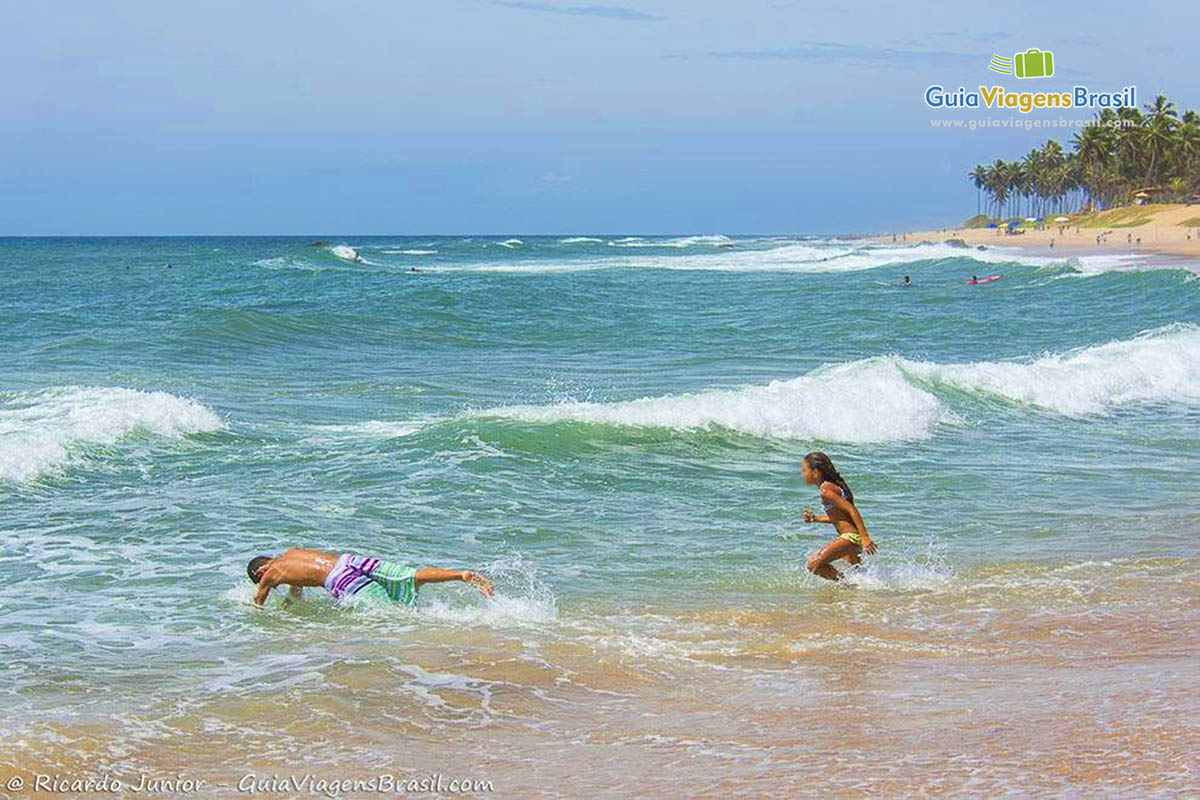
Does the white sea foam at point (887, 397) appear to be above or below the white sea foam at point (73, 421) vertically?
below

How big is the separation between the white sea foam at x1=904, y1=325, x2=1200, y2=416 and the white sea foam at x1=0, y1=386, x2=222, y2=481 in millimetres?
10820

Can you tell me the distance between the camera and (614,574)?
9.46m

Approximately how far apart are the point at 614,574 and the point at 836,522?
5.33 feet

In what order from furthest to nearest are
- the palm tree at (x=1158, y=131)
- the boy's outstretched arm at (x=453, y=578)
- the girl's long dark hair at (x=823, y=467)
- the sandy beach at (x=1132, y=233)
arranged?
1. the palm tree at (x=1158, y=131)
2. the sandy beach at (x=1132, y=233)
3. the girl's long dark hair at (x=823, y=467)
4. the boy's outstretched arm at (x=453, y=578)

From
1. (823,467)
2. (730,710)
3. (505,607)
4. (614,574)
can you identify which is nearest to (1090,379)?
(823,467)

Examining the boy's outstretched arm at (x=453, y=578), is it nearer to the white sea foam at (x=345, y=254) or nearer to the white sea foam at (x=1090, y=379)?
the white sea foam at (x=1090, y=379)

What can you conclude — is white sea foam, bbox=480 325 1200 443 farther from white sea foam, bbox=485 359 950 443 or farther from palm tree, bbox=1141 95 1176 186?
palm tree, bbox=1141 95 1176 186

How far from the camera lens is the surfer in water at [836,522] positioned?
9078 mm

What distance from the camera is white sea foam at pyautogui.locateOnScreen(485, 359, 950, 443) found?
1608 centimetres

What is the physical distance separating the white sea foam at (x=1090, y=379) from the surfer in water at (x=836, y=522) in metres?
10.2

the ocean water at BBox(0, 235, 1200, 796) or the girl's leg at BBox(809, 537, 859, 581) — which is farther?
the girl's leg at BBox(809, 537, 859, 581)

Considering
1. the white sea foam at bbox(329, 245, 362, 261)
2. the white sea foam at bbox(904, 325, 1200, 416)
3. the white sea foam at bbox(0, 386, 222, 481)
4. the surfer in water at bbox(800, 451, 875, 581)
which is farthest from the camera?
the white sea foam at bbox(329, 245, 362, 261)

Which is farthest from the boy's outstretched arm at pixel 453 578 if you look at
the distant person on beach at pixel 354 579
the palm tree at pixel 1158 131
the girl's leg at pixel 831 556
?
the palm tree at pixel 1158 131

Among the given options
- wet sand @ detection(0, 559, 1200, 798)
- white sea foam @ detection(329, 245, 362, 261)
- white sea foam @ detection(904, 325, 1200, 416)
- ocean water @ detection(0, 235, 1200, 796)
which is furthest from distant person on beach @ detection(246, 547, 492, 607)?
white sea foam @ detection(329, 245, 362, 261)
